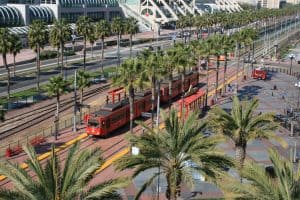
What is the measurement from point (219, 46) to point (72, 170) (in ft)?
191

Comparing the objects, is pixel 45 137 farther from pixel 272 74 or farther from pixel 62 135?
pixel 272 74

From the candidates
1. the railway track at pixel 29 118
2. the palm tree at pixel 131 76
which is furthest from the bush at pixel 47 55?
the palm tree at pixel 131 76

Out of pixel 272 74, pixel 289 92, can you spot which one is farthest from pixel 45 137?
pixel 272 74

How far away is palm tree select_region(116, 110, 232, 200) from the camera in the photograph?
1097 inches

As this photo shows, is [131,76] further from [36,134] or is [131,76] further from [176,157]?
[176,157]

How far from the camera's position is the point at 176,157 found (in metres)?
28.5

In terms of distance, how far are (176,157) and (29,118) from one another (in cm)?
4024

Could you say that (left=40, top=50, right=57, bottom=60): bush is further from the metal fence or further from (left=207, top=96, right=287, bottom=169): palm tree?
(left=207, top=96, right=287, bottom=169): palm tree

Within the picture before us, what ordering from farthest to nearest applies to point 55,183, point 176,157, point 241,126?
point 241,126
point 176,157
point 55,183

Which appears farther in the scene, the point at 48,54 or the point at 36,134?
the point at 48,54

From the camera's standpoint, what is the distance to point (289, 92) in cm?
8806

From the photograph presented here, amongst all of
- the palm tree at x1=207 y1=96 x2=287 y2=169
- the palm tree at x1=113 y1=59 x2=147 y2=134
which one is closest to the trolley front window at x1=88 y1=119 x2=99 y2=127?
the palm tree at x1=113 y1=59 x2=147 y2=134

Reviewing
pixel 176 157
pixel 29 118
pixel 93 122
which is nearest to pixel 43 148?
pixel 93 122

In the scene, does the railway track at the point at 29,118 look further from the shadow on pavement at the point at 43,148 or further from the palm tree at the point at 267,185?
the palm tree at the point at 267,185
